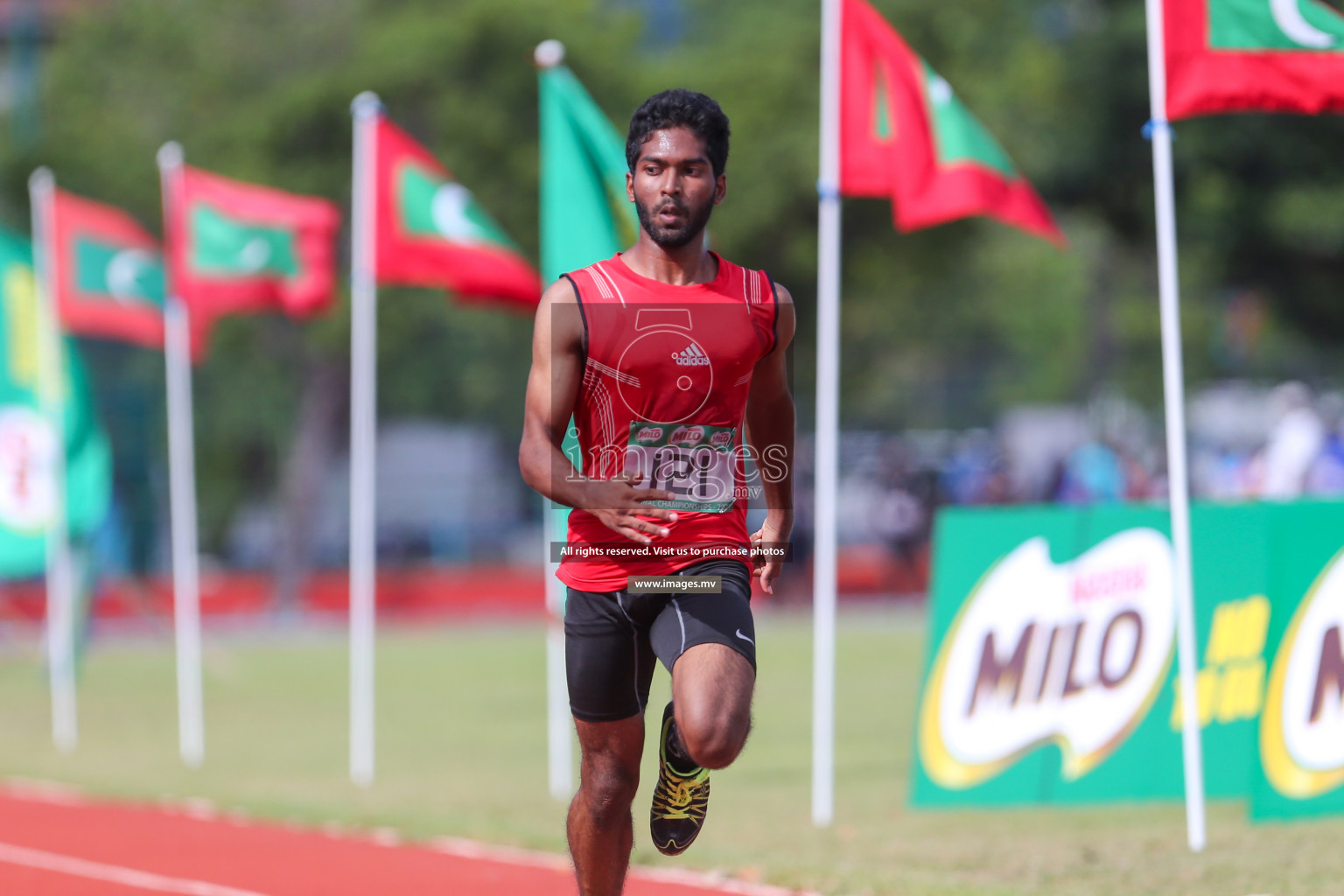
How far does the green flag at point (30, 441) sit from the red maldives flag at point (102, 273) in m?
0.48

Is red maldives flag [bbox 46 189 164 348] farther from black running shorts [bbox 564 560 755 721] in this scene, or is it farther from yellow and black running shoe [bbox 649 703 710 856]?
yellow and black running shoe [bbox 649 703 710 856]

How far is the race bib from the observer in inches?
205

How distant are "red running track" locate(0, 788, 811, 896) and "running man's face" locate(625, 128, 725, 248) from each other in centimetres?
349

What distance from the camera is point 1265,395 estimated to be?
109 ft

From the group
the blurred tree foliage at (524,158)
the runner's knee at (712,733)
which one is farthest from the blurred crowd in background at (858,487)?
the runner's knee at (712,733)

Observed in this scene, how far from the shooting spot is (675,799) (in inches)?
210

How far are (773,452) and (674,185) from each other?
947mm

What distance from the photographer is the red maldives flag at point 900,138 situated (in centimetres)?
1019

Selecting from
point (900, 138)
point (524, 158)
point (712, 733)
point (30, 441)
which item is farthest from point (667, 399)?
point (524, 158)

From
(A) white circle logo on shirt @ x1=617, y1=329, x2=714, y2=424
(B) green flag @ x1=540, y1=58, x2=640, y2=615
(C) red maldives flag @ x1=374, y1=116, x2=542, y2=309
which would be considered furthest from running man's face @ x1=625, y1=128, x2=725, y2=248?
(C) red maldives flag @ x1=374, y1=116, x2=542, y2=309

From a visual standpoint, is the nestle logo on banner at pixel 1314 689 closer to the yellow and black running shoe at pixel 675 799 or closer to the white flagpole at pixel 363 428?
the yellow and black running shoe at pixel 675 799

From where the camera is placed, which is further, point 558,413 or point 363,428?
point 363,428

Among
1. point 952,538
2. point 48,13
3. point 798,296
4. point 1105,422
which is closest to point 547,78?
point 952,538

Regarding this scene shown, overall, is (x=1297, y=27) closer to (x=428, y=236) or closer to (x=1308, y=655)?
(x=1308, y=655)
